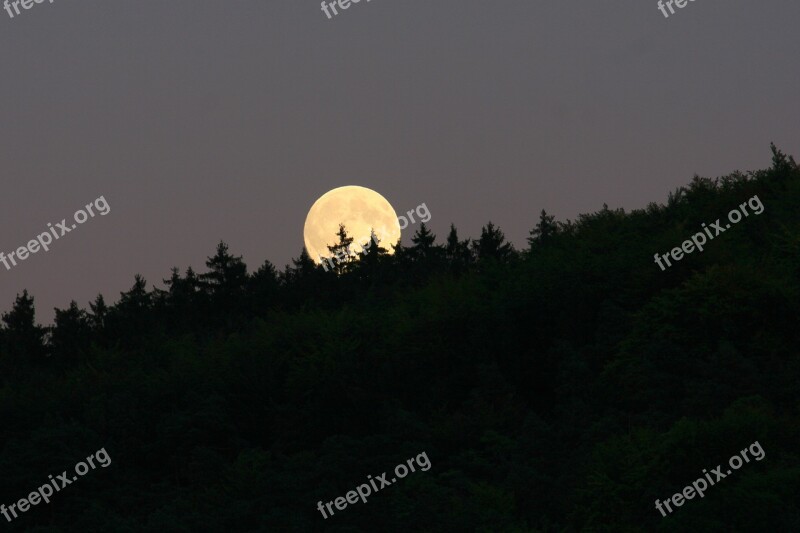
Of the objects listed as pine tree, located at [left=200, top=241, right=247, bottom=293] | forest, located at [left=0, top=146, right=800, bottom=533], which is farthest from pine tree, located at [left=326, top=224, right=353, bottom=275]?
→ forest, located at [left=0, top=146, right=800, bottom=533]

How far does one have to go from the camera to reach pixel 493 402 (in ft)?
118

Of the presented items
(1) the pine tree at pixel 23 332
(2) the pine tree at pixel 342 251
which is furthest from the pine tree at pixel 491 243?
(1) the pine tree at pixel 23 332

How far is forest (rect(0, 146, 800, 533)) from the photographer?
2528cm

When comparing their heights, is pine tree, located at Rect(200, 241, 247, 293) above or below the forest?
above

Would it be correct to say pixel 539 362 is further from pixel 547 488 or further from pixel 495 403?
pixel 547 488

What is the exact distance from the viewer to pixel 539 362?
129 feet

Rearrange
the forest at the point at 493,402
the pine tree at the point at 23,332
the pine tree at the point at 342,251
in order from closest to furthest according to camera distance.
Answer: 1. the forest at the point at 493,402
2. the pine tree at the point at 23,332
3. the pine tree at the point at 342,251

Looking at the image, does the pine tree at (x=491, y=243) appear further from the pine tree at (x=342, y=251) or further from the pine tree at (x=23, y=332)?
the pine tree at (x=23, y=332)

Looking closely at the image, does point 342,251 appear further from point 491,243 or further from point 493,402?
point 493,402

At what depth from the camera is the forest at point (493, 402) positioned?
2528 cm

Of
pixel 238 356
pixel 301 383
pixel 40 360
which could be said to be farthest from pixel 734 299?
pixel 40 360

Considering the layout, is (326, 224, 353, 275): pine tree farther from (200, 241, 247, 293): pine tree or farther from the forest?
the forest

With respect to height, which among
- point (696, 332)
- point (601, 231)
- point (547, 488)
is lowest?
point (547, 488)

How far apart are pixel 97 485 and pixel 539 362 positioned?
48.7ft
